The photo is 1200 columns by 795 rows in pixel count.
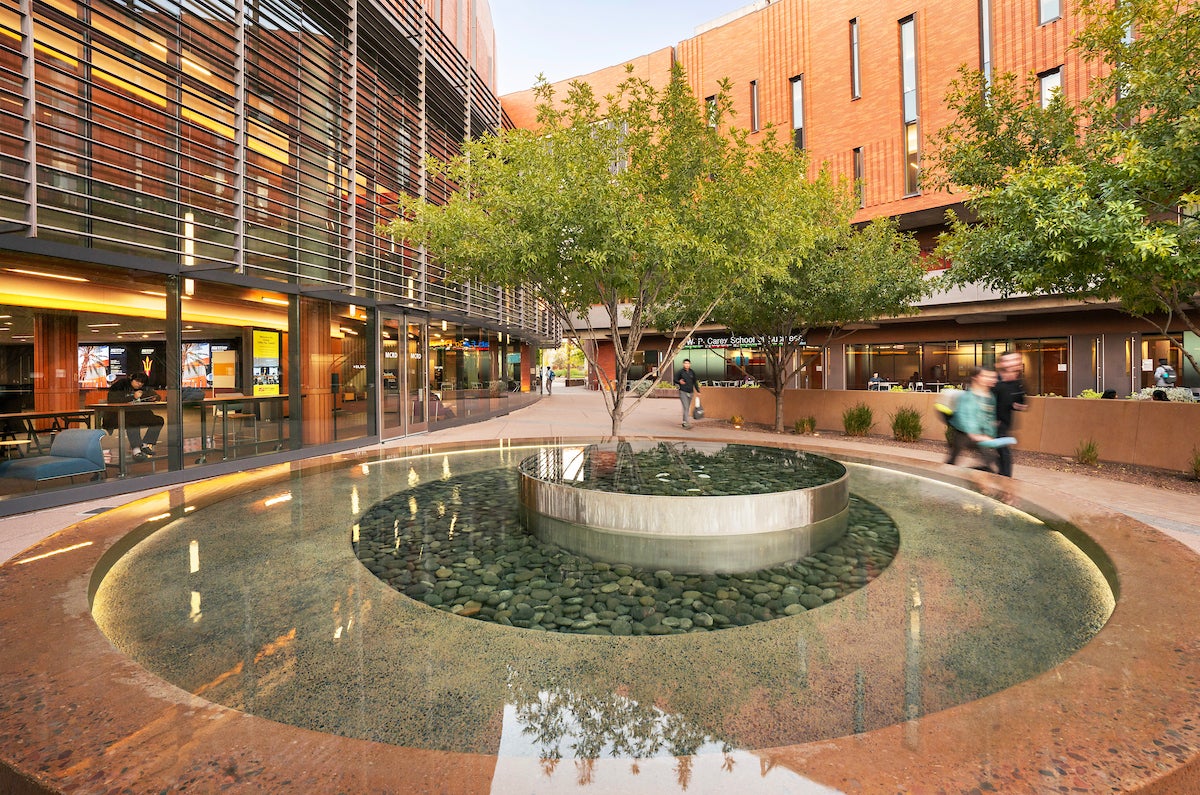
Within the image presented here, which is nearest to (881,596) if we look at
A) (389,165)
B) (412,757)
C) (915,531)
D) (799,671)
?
(799,671)

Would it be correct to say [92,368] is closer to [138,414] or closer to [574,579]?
[138,414]

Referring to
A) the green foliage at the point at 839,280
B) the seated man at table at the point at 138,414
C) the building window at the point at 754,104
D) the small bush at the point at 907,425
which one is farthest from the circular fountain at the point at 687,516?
the building window at the point at 754,104

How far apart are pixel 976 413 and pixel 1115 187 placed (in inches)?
142

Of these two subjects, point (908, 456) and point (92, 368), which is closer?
point (92, 368)

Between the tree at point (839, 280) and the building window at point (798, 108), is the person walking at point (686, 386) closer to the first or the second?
the tree at point (839, 280)

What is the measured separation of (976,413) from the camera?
7.61m

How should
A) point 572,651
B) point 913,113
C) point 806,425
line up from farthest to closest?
point 913,113, point 806,425, point 572,651

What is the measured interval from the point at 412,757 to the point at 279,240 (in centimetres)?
1146

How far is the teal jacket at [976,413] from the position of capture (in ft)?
24.7

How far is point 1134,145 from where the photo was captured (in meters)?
7.37

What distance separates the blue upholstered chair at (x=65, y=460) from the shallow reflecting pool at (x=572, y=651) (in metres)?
3.72

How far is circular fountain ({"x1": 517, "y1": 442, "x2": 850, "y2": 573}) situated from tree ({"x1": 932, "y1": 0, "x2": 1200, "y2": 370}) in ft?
17.3

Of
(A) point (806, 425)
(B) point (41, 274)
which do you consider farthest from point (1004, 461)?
(B) point (41, 274)

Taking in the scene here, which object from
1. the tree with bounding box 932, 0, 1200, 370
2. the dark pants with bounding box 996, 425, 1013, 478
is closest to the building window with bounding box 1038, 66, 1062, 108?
the tree with bounding box 932, 0, 1200, 370
